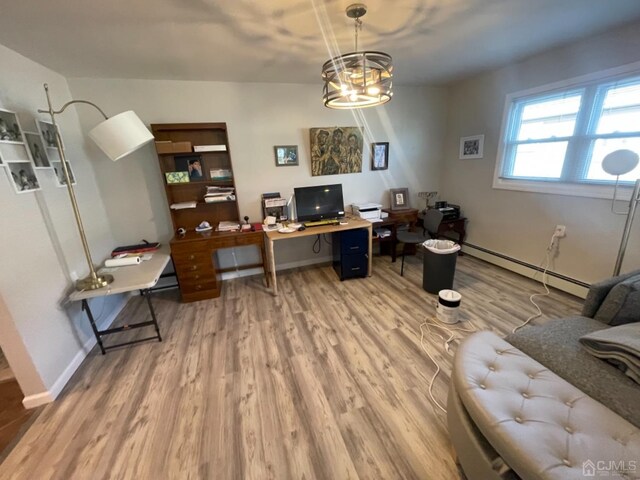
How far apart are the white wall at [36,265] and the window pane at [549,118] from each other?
4.62 m

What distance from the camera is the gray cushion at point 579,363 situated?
107 cm

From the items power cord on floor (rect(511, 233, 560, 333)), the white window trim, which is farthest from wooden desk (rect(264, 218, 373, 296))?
the white window trim

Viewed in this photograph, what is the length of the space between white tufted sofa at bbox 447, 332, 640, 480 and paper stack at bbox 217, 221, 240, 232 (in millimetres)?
2517

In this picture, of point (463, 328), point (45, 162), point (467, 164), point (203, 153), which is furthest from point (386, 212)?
point (45, 162)

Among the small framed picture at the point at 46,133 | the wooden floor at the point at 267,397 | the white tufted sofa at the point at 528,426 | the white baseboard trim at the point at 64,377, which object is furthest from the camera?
the small framed picture at the point at 46,133

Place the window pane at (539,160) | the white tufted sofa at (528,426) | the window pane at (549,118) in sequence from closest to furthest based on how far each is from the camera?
the white tufted sofa at (528,426), the window pane at (549,118), the window pane at (539,160)

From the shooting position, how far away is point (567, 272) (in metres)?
2.68

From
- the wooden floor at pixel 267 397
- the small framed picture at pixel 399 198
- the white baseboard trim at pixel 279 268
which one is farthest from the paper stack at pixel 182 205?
the small framed picture at pixel 399 198

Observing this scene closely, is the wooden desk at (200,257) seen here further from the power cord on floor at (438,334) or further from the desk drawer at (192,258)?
the power cord on floor at (438,334)

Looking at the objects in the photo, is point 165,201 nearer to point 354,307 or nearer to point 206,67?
point 206,67

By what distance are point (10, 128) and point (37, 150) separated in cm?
25

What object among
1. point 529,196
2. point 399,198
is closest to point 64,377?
point 399,198

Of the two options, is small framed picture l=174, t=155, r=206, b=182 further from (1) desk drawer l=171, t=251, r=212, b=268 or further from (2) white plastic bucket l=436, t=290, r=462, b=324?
(2) white plastic bucket l=436, t=290, r=462, b=324

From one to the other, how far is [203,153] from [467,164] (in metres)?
3.52
